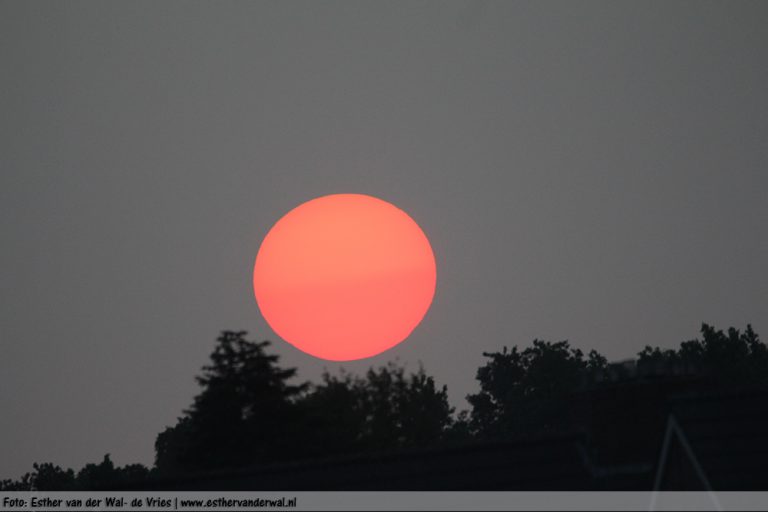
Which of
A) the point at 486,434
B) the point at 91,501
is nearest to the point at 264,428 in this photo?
the point at 91,501

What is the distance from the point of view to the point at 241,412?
143 feet

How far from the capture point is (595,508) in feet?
67.1

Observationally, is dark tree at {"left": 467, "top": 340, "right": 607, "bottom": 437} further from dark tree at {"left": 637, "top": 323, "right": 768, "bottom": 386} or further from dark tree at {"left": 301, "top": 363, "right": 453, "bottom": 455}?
dark tree at {"left": 301, "top": 363, "right": 453, "bottom": 455}

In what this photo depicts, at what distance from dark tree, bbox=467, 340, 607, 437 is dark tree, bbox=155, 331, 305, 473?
68.2m

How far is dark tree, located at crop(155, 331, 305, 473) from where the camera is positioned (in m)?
41.8

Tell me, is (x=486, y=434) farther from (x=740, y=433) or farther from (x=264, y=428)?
(x=740, y=433)

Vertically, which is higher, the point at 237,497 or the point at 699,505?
the point at 237,497

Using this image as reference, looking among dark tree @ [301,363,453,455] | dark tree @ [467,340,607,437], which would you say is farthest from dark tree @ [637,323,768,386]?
dark tree @ [301,363,453,455]

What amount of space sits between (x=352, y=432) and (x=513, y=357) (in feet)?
263

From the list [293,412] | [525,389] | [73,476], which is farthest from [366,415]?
[73,476]

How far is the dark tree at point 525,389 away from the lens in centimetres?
11031

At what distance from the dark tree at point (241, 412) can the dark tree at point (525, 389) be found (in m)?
68.2

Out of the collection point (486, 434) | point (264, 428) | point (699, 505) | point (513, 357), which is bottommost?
point (699, 505)

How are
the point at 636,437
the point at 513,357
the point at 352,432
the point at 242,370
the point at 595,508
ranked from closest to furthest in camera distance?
the point at 595,508 → the point at 636,437 → the point at 242,370 → the point at 352,432 → the point at 513,357
